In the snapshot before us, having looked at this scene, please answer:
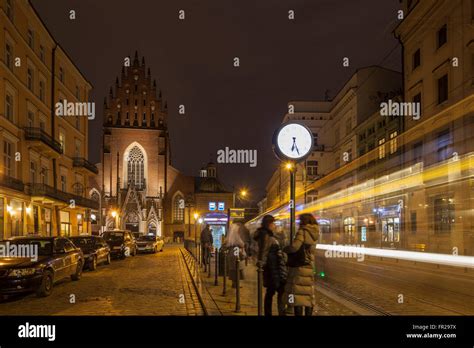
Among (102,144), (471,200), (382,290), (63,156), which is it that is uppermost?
(102,144)

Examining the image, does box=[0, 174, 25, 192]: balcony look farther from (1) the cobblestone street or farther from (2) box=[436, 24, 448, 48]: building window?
(2) box=[436, 24, 448, 48]: building window

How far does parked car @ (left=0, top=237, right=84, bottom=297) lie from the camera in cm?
1272

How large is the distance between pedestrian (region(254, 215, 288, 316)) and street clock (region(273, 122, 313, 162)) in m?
1.36

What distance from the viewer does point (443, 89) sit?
30.3m

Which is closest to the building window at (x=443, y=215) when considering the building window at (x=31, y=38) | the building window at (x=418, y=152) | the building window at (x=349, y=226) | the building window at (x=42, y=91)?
the building window at (x=349, y=226)

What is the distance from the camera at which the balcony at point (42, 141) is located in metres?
36.4

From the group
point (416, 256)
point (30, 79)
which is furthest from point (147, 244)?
point (416, 256)

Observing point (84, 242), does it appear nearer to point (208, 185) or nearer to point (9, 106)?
point (9, 106)

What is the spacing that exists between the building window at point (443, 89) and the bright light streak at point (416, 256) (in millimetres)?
9590
